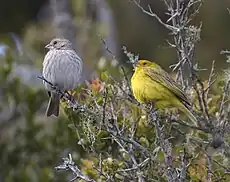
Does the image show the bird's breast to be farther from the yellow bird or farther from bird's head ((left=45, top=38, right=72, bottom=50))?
the yellow bird

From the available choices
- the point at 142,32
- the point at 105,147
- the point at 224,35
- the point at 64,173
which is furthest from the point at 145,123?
the point at 142,32

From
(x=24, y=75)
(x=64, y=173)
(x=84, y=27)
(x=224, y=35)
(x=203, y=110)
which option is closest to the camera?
(x=203, y=110)

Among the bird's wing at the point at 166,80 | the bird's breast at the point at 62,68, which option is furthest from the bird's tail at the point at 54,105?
the bird's wing at the point at 166,80

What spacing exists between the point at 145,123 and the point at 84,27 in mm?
7338

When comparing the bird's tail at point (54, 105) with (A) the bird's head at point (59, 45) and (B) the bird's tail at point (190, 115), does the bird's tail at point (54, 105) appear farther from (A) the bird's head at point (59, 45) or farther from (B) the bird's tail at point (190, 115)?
(B) the bird's tail at point (190, 115)

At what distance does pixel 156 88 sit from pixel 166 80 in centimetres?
13

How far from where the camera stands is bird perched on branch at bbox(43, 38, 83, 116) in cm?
655

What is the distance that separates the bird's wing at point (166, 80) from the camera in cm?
602

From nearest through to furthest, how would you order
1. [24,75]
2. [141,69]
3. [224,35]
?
[141,69], [24,75], [224,35]

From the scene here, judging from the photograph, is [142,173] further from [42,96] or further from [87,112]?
[42,96]

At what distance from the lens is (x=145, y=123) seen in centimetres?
591

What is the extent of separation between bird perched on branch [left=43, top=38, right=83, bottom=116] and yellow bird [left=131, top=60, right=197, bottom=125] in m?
0.48

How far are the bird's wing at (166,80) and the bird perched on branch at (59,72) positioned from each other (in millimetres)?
554

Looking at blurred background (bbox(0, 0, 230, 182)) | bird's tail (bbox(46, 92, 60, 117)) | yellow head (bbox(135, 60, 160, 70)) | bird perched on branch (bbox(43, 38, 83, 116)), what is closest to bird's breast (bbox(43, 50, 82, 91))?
bird perched on branch (bbox(43, 38, 83, 116))
